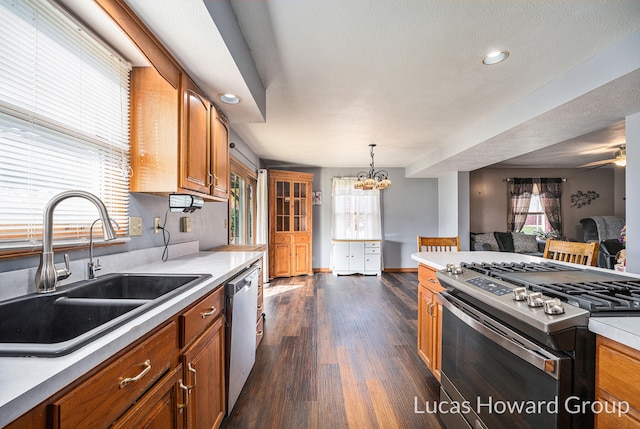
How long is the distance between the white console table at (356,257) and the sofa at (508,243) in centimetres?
192

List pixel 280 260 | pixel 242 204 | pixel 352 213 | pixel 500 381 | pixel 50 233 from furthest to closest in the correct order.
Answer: pixel 352 213 → pixel 280 260 → pixel 242 204 → pixel 500 381 → pixel 50 233

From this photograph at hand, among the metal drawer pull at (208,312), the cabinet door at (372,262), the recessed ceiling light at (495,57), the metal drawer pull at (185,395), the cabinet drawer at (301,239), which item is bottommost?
the cabinet door at (372,262)

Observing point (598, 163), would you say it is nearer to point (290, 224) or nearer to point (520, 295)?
point (290, 224)

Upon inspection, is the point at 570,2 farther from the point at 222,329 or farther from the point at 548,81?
the point at 222,329

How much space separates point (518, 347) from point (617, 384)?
9.6 inches

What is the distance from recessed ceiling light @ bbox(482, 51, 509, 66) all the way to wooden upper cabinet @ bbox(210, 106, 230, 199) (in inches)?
80.8

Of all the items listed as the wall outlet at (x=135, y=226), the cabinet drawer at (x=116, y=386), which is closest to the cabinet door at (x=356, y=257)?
the wall outlet at (x=135, y=226)

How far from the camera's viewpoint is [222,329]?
1.53 metres

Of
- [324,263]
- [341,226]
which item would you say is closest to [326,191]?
[341,226]

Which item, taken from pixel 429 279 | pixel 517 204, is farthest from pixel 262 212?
pixel 517 204

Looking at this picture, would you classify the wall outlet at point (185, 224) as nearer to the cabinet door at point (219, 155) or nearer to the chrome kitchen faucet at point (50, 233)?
the cabinet door at point (219, 155)

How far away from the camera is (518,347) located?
1.00m

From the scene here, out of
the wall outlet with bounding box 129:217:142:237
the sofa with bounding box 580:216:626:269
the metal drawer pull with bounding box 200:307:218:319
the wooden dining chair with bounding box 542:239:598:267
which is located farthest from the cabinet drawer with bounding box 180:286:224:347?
the sofa with bounding box 580:216:626:269

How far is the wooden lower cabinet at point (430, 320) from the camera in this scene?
6.06ft
